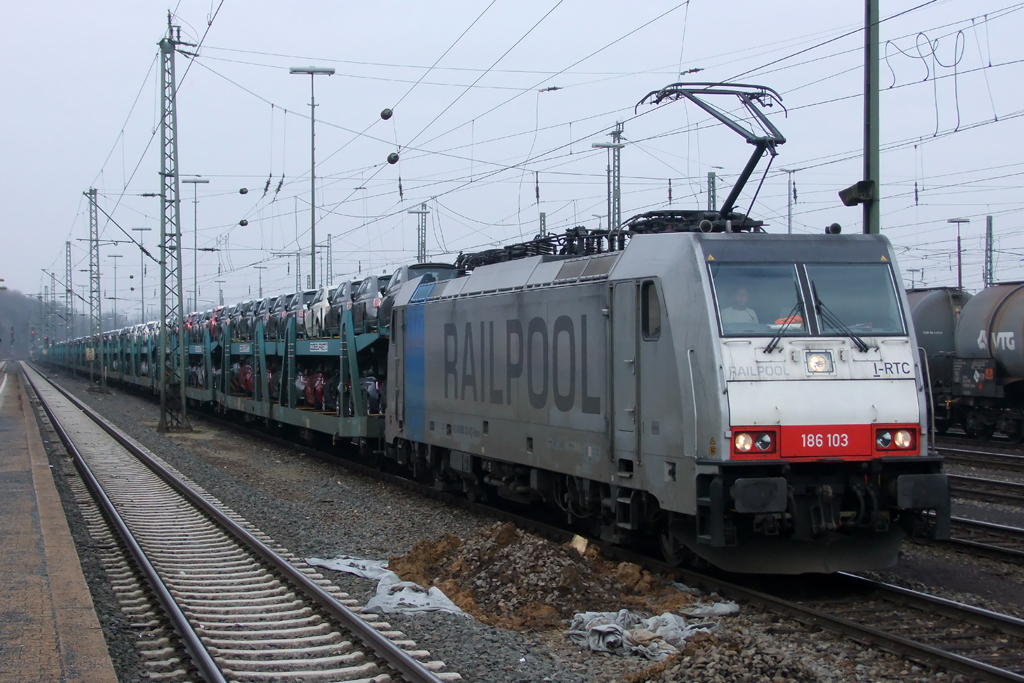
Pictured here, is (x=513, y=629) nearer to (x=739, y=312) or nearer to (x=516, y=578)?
(x=516, y=578)

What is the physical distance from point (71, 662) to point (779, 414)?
5.31 metres

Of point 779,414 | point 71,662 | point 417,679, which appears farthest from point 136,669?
point 779,414

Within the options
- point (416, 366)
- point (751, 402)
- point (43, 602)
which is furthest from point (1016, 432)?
point (43, 602)

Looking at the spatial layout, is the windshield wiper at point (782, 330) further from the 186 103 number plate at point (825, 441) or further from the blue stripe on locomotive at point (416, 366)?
the blue stripe on locomotive at point (416, 366)

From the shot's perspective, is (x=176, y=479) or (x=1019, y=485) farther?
(x=176, y=479)

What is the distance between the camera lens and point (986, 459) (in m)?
18.1

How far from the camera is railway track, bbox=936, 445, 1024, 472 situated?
17344 millimetres

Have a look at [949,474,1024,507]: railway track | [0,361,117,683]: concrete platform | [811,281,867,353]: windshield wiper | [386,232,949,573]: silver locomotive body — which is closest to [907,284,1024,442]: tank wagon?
[949,474,1024,507]: railway track

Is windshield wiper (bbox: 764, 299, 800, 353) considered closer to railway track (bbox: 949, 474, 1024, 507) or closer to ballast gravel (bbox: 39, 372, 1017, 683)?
ballast gravel (bbox: 39, 372, 1017, 683)

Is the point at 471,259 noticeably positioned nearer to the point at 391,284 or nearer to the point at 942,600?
the point at 391,284

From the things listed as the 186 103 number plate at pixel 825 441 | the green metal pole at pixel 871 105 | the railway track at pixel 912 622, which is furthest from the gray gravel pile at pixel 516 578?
the green metal pole at pixel 871 105

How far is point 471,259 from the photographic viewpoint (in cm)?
1435

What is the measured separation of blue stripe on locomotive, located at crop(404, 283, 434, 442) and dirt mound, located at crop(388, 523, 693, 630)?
4.97 metres

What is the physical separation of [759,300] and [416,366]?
7.47m
